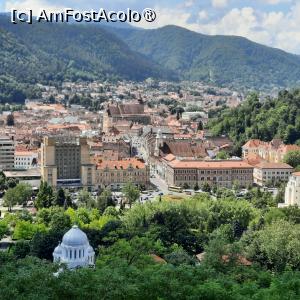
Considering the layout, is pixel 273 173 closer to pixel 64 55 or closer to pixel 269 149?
pixel 269 149

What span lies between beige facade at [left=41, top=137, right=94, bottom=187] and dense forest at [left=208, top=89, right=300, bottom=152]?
14766 millimetres

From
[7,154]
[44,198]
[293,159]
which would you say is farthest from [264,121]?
[44,198]

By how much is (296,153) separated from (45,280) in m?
35.2

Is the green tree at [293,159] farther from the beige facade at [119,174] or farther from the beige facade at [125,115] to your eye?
the beige facade at [125,115]

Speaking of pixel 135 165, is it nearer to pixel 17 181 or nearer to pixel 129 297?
pixel 17 181

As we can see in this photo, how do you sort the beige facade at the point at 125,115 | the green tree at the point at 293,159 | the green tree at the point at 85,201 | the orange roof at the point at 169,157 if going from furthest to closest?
the beige facade at the point at 125,115, the orange roof at the point at 169,157, the green tree at the point at 293,159, the green tree at the point at 85,201

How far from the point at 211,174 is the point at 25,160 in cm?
1330

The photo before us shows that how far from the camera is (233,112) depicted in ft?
211

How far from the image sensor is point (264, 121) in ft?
196

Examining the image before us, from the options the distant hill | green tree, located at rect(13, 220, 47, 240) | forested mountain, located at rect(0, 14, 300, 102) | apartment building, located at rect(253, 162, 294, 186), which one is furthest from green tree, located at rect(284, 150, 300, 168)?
the distant hill

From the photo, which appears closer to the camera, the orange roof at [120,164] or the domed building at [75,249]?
the domed building at [75,249]

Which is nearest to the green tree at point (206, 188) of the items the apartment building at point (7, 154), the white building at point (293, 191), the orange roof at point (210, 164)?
the orange roof at point (210, 164)

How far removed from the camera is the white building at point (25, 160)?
50938 mm

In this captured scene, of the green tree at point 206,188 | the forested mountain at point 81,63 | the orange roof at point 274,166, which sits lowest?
the green tree at point 206,188
